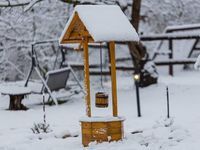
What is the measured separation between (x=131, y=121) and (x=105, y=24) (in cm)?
261

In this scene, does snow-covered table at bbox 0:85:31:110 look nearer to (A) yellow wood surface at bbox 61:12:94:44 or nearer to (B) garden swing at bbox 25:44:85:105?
(B) garden swing at bbox 25:44:85:105

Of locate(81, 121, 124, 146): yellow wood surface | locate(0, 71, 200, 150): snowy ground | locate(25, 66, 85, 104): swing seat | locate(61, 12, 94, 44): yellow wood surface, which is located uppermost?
locate(61, 12, 94, 44): yellow wood surface

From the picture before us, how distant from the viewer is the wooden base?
28.7ft

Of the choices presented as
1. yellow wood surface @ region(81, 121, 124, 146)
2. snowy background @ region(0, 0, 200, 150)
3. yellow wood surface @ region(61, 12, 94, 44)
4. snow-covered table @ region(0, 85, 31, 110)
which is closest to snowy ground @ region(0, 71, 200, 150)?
snowy background @ region(0, 0, 200, 150)


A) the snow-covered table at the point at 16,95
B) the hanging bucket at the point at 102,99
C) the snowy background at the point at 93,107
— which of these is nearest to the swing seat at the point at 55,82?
the snowy background at the point at 93,107

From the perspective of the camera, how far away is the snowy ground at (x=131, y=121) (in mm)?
8680

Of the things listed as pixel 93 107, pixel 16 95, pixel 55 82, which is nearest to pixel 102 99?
pixel 93 107

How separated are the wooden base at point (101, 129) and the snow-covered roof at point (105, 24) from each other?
135 cm

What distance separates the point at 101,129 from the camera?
876cm

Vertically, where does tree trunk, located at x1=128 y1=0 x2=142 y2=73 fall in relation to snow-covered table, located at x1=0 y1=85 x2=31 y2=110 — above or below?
above

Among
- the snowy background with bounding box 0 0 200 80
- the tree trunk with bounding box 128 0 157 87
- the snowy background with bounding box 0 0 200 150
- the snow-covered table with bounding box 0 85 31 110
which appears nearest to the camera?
the snowy background with bounding box 0 0 200 150

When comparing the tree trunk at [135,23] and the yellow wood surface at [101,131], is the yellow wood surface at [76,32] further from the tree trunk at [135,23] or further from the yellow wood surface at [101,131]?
the tree trunk at [135,23]

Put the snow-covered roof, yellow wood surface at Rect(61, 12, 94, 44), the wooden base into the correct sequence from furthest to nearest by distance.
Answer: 1. yellow wood surface at Rect(61, 12, 94, 44)
2. the wooden base
3. the snow-covered roof

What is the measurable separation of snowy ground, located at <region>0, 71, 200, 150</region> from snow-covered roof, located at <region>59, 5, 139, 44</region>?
173 cm
